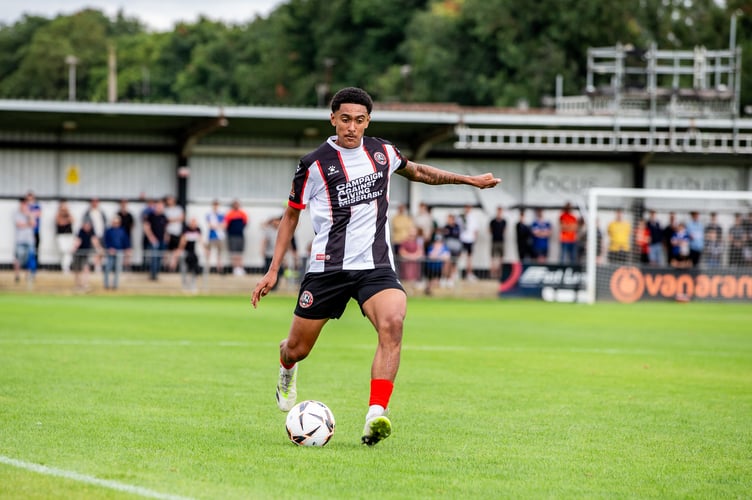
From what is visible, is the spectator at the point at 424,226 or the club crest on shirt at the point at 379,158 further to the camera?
the spectator at the point at 424,226

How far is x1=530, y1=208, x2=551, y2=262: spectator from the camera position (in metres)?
34.0

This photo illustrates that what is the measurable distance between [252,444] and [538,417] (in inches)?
106

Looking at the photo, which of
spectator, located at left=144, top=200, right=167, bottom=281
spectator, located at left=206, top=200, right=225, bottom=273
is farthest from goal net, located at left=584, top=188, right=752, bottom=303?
spectator, located at left=144, top=200, right=167, bottom=281

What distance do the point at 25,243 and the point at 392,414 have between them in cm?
2304

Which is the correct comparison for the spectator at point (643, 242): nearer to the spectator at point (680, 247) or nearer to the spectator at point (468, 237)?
the spectator at point (680, 247)

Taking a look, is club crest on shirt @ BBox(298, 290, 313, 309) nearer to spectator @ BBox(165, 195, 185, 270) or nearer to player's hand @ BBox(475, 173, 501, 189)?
player's hand @ BBox(475, 173, 501, 189)

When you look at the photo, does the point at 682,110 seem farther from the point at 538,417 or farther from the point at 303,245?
the point at 538,417

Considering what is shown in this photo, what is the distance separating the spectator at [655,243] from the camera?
1289 inches

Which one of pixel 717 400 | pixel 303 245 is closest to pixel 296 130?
pixel 303 245

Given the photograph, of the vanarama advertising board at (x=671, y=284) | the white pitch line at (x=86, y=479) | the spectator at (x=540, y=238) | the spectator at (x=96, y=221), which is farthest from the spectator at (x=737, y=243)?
the white pitch line at (x=86, y=479)

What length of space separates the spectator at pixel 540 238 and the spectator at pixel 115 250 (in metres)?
11.6

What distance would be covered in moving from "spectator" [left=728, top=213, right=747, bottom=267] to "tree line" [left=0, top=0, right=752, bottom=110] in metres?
33.5

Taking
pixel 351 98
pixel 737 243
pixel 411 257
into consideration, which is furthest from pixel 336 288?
pixel 737 243

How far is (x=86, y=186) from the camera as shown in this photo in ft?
117
